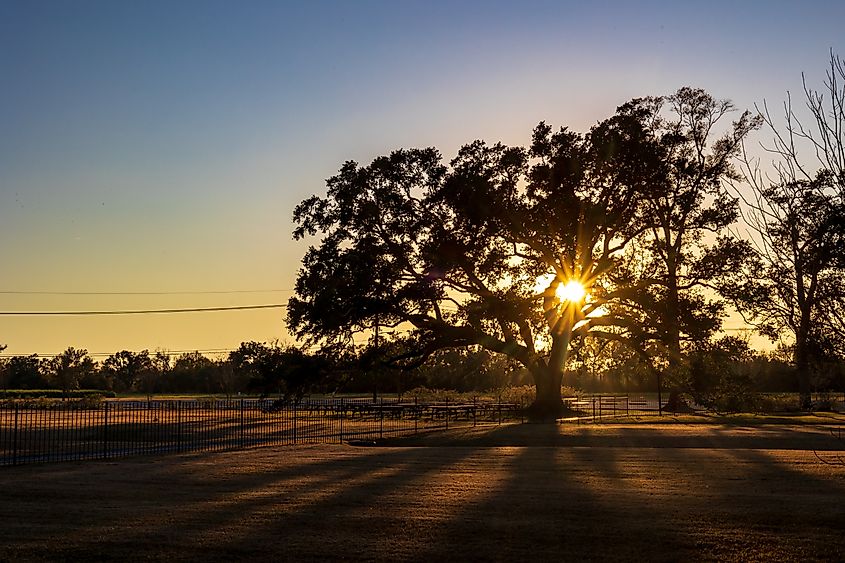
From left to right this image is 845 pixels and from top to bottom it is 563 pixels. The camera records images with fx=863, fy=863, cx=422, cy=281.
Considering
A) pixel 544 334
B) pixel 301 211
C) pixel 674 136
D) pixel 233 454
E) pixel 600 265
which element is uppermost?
pixel 674 136

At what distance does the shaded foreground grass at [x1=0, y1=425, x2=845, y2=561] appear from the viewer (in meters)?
10.8

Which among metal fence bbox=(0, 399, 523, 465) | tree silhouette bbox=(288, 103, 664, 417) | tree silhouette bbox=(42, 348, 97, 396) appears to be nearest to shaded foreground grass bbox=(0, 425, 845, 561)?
metal fence bbox=(0, 399, 523, 465)

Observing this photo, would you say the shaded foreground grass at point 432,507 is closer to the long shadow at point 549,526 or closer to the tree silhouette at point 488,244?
the long shadow at point 549,526

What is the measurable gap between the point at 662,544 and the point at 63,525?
27.7 ft

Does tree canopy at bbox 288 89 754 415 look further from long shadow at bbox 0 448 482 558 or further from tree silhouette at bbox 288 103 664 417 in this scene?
long shadow at bbox 0 448 482 558

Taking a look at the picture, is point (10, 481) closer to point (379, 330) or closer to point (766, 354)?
point (379, 330)

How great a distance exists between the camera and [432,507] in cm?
1401

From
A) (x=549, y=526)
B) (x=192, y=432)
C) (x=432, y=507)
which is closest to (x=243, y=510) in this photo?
(x=432, y=507)

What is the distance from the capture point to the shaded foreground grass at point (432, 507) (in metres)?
10.8

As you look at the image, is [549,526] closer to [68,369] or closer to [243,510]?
[243,510]

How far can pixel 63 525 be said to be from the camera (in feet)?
41.4

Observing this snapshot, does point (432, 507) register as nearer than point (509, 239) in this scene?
Yes

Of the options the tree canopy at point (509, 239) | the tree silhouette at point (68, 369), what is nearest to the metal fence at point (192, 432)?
the tree canopy at point (509, 239)

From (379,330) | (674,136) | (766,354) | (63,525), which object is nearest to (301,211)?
(379,330)
